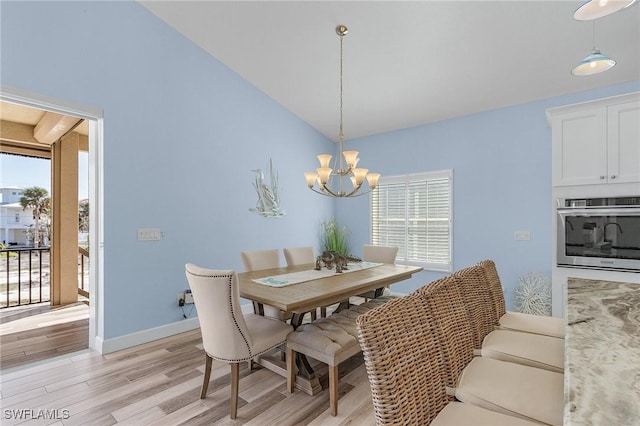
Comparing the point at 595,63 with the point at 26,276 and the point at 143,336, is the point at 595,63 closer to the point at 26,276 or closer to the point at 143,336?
the point at 143,336

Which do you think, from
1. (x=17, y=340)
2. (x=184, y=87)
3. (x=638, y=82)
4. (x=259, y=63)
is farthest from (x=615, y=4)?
(x=17, y=340)

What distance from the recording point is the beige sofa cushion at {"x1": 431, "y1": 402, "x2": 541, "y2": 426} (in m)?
1.12

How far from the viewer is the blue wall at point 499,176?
372 centimetres

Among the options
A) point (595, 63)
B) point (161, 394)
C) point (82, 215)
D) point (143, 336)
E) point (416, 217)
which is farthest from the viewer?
point (82, 215)

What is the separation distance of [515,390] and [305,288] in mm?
1463

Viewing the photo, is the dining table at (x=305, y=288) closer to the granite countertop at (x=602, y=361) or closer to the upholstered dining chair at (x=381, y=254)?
the upholstered dining chair at (x=381, y=254)

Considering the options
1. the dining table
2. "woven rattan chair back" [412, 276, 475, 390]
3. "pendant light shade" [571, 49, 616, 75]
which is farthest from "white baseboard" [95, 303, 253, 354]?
"pendant light shade" [571, 49, 616, 75]

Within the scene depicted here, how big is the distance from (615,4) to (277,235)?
160 inches

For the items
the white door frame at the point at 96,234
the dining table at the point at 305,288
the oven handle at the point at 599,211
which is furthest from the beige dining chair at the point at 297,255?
the oven handle at the point at 599,211

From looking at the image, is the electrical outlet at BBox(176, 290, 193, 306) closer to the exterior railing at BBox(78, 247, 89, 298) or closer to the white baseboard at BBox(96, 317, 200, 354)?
the white baseboard at BBox(96, 317, 200, 354)

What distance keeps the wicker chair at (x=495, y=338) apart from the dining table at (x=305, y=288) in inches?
35.8

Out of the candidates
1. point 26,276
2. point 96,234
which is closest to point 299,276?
point 96,234

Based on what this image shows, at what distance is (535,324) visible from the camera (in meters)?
2.02

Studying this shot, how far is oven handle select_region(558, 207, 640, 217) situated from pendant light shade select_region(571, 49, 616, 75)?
4.30 feet
